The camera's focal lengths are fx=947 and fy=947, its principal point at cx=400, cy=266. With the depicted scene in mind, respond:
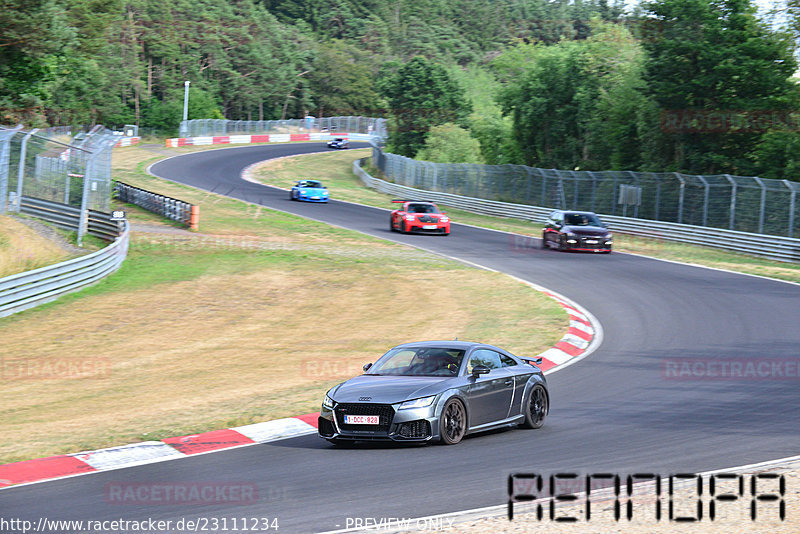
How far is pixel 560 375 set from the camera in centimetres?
1522

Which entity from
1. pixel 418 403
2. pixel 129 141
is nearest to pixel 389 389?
pixel 418 403

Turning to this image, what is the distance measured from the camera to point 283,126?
385 ft

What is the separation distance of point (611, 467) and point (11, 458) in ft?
20.8

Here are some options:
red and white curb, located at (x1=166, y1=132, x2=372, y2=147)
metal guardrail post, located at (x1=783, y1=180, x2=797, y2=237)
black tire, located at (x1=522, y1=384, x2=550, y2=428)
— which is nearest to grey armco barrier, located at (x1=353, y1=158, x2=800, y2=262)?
metal guardrail post, located at (x1=783, y1=180, x2=797, y2=237)

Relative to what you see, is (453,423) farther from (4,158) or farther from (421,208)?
(421,208)

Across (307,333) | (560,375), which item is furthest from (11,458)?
(307,333)

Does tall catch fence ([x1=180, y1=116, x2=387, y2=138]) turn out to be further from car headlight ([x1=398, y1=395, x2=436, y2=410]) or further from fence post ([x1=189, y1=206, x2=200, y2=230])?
car headlight ([x1=398, y1=395, x2=436, y2=410])

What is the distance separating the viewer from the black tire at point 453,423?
1036 centimetres

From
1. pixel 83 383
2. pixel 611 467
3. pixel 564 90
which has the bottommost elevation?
pixel 83 383

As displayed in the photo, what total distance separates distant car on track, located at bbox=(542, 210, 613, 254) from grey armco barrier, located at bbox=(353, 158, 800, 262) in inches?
182

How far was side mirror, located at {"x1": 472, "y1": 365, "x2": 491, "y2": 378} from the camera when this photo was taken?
35.9ft

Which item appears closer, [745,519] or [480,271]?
[745,519]

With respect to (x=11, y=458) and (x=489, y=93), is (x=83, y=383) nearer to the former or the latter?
(x=11, y=458)

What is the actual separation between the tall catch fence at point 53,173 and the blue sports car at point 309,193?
72.5ft
